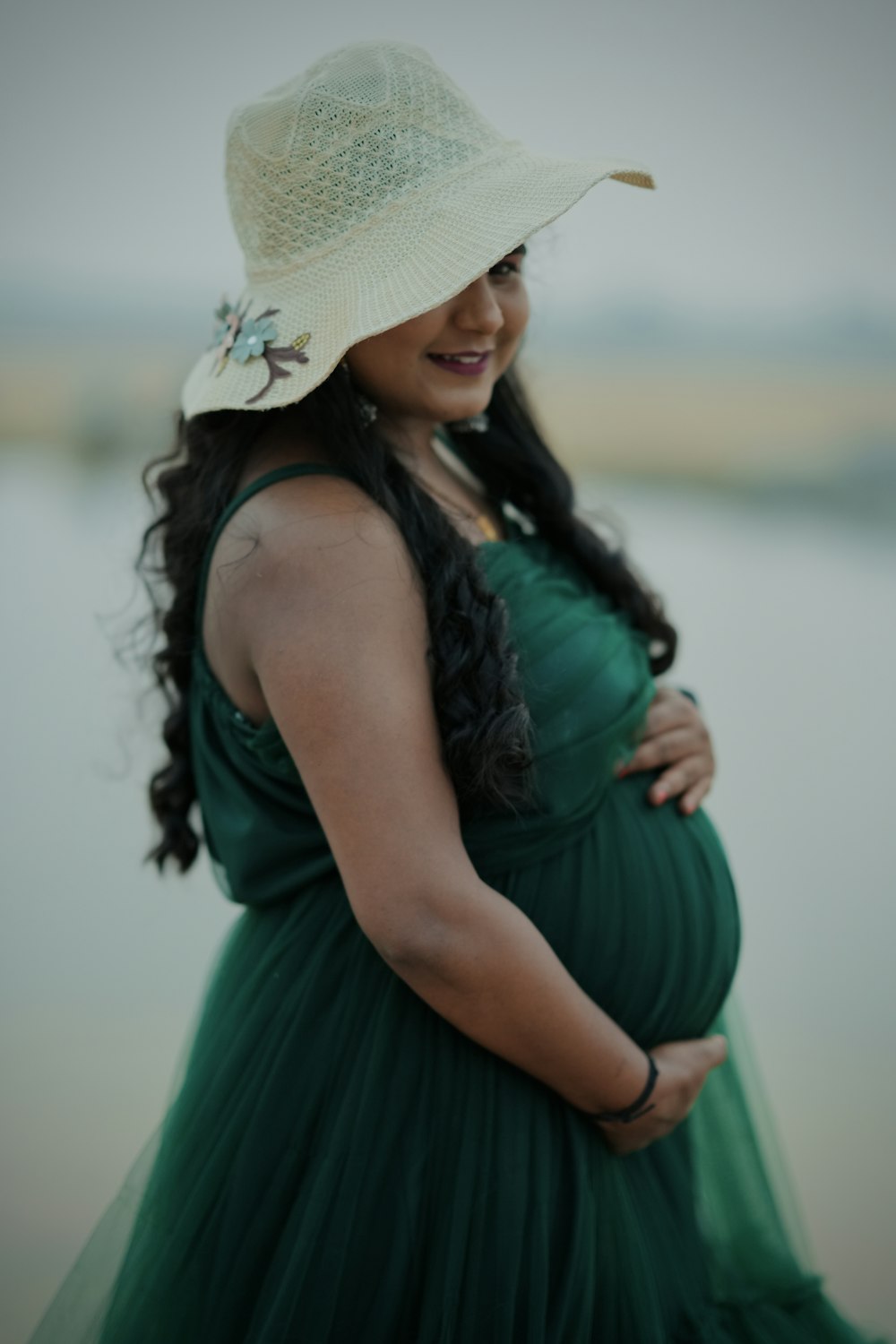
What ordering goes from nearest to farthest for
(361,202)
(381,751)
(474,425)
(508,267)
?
(381,751) < (361,202) < (508,267) < (474,425)

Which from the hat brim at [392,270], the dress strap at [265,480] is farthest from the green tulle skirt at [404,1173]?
the hat brim at [392,270]

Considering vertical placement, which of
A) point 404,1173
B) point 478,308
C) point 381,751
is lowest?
point 404,1173

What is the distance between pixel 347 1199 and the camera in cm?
103

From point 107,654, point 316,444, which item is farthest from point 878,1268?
point 107,654

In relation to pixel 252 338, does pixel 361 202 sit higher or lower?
higher

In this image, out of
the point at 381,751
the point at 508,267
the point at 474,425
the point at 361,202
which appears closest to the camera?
the point at 381,751

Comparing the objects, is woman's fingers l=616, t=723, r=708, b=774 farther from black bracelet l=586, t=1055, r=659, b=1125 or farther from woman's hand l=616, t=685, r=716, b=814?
black bracelet l=586, t=1055, r=659, b=1125

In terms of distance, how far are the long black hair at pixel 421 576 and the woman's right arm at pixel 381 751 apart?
25mm

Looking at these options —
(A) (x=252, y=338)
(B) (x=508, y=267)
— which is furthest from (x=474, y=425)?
(A) (x=252, y=338)

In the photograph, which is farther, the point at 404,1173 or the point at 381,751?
the point at 404,1173

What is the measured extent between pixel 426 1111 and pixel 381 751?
0.34m

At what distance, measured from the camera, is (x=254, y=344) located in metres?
1.07

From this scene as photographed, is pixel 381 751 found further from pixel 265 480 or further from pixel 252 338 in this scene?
pixel 252 338

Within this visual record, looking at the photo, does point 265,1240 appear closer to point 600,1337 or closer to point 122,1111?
point 600,1337
